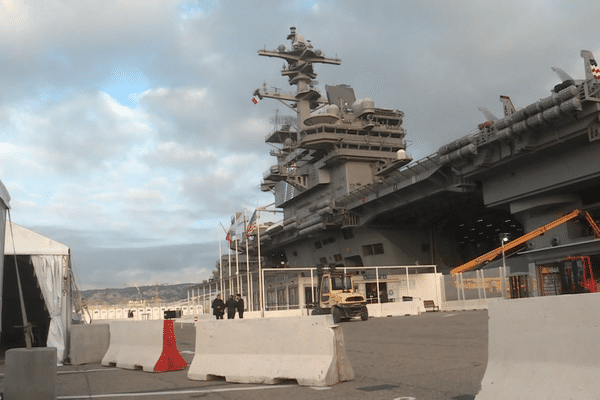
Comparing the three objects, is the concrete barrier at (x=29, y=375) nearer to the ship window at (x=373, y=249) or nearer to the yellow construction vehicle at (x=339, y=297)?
the yellow construction vehicle at (x=339, y=297)

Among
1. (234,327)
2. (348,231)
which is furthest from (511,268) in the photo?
(234,327)

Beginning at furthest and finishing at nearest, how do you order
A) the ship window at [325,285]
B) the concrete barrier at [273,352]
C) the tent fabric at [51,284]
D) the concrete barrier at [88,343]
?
the ship window at [325,285] < the tent fabric at [51,284] < the concrete barrier at [88,343] < the concrete barrier at [273,352]

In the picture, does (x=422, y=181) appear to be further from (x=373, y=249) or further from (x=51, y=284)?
(x=51, y=284)

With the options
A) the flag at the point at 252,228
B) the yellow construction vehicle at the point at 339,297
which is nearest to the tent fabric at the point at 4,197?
the yellow construction vehicle at the point at 339,297

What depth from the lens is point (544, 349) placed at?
536cm

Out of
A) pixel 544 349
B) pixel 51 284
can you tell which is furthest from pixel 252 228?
pixel 544 349

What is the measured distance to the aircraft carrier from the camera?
29250mm

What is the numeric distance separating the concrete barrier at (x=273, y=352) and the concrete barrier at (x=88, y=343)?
6.30 metres

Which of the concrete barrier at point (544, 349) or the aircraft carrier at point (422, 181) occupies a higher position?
the aircraft carrier at point (422, 181)

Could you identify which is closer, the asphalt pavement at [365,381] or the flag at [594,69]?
the asphalt pavement at [365,381]

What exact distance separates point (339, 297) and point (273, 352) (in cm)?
1887

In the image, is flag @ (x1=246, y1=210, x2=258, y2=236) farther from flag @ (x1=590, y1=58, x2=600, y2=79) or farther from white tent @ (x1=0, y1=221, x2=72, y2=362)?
white tent @ (x1=0, y1=221, x2=72, y2=362)

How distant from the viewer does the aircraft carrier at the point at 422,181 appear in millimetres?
29250

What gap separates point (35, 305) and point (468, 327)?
20.4 meters
